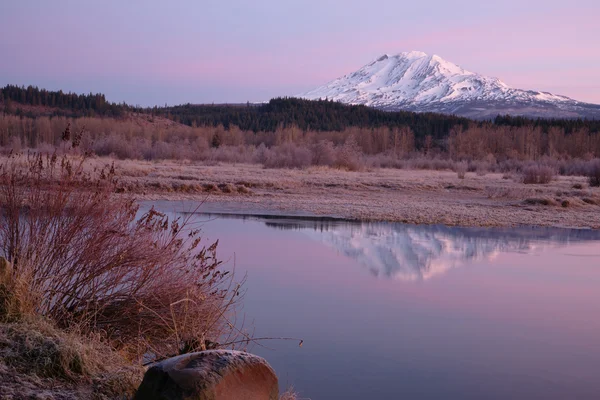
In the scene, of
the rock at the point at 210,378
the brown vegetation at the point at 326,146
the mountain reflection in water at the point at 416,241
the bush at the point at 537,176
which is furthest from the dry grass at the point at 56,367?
the brown vegetation at the point at 326,146

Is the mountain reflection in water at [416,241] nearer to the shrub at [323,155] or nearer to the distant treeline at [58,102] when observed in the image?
the shrub at [323,155]

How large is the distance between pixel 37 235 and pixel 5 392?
2297 millimetres

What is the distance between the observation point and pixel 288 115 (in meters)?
117

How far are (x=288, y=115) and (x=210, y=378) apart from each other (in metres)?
114

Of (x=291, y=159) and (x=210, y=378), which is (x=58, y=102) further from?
(x=210, y=378)

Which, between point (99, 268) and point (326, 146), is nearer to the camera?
point (99, 268)

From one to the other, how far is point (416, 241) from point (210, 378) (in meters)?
13.7

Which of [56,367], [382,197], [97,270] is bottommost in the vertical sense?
[382,197]

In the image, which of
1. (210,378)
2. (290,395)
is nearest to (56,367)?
(210,378)

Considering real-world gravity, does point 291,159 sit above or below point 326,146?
below

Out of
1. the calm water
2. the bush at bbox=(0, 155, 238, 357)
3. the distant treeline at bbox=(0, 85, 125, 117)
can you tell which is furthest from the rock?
the distant treeline at bbox=(0, 85, 125, 117)

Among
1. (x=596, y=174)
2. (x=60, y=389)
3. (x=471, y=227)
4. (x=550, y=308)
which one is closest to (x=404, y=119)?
(x=596, y=174)

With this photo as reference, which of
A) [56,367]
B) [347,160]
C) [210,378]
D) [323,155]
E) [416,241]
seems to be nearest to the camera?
[210,378]

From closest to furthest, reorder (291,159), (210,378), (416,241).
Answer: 1. (210,378)
2. (416,241)
3. (291,159)
